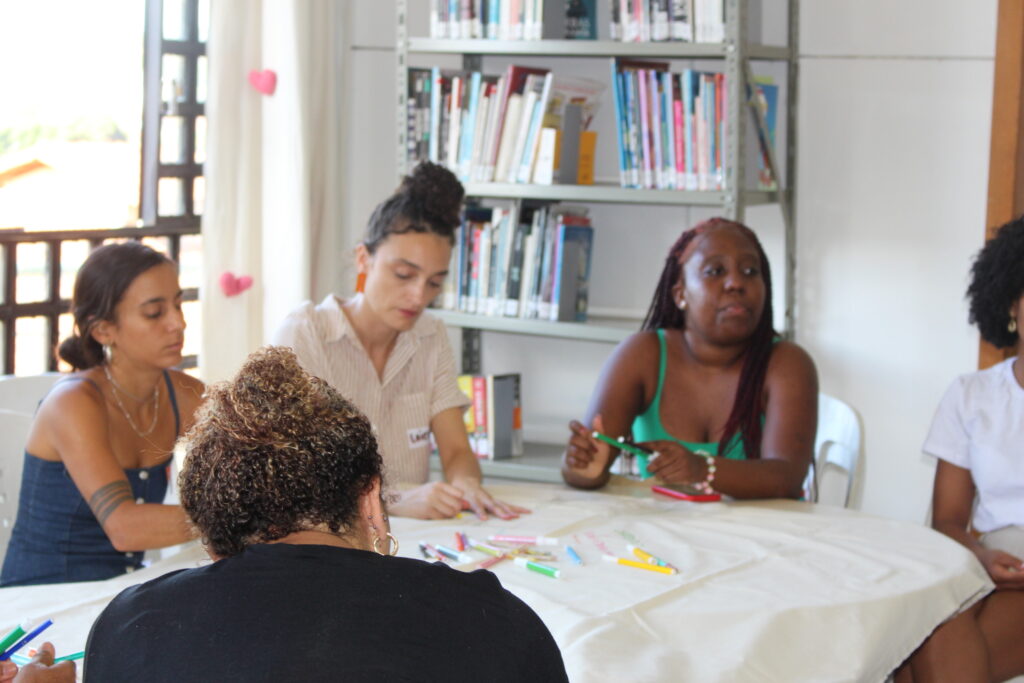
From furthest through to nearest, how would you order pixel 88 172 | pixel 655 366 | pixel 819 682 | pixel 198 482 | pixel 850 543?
pixel 88 172
pixel 655 366
pixel 850 543
pixel 819 682
pixel 198 482

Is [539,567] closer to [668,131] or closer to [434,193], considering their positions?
[434,193]

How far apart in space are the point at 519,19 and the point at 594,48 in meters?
0.27

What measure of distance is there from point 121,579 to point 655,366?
54.7 inches

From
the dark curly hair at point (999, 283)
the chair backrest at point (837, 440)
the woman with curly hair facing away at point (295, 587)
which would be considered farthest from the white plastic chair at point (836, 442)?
the woman with curly hair facing away at point (295, 587)

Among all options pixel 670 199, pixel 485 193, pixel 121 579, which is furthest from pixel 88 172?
pixel 121 579

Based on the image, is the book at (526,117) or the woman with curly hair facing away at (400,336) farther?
the book at (526,117)

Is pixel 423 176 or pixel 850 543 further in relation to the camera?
pixel 423 176

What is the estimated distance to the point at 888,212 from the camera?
135 inches

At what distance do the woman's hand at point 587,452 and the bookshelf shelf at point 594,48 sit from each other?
4.10 ft

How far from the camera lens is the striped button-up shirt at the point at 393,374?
2.37 metres

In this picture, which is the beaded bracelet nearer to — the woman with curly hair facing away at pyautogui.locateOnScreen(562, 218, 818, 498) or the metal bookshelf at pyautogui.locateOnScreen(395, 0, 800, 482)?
the woman with curly hair facing away at pyautogui.locateOnScreen(562, 218, 818, 498)

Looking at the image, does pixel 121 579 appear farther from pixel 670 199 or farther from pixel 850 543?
pixel 670 199

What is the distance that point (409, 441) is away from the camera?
2506 mm

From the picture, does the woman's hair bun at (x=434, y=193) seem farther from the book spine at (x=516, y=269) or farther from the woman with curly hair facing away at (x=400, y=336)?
the book spine at (x=516, y=269)
